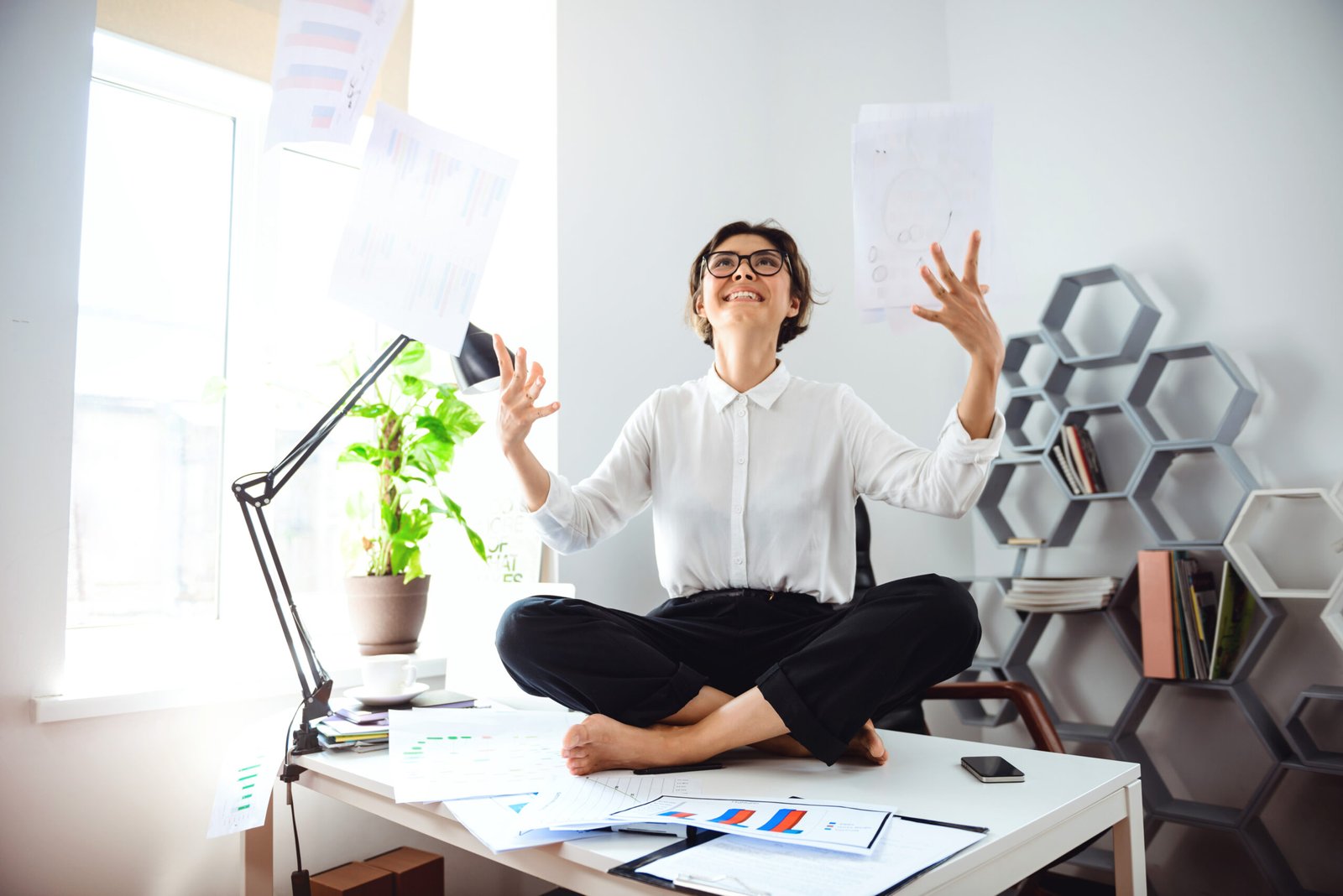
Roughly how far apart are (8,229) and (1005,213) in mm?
2379

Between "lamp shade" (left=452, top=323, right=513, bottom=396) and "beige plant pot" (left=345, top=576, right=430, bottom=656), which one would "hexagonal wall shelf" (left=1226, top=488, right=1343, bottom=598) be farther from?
"beige plant pot" (left=345, top=576, right=430, bottom=656)

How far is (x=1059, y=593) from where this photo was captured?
218 centimetres

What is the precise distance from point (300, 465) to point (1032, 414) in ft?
6.20

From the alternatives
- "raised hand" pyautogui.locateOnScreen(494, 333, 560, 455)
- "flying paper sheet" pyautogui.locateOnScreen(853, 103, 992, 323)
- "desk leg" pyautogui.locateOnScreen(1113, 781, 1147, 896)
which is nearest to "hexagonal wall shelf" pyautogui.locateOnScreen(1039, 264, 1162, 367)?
"flying paper sheet" pyautogui.locateOnScreen(853, 103, 992, 323)

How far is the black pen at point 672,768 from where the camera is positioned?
1.14 metres

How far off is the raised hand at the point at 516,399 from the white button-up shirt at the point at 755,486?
0.14 meters

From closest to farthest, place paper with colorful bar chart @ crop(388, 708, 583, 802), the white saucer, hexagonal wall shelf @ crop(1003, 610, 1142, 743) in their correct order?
1. paper with colorful bar chart @ crop(388, 708, 583, 802)
2. the white saucer
3. hexagonal wall shelf @ crop(1003, 610, 1142, 743)

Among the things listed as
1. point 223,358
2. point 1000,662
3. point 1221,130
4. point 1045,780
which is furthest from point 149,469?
point 1221,130

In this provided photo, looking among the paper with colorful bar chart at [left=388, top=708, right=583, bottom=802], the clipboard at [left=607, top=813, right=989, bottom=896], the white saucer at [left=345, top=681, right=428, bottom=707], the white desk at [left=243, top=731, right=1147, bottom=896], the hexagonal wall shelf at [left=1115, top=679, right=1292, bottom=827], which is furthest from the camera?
the hexagonal wall shelf at [left=1115, top=679, right=1292, bottom=827]

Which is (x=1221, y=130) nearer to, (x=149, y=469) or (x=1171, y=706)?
(x=1171, y=706)

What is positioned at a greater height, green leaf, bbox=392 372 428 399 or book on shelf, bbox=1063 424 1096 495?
green leaf, bbox=392 372 428 399

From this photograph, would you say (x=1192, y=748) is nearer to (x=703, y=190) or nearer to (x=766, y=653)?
(x=766, y=653)

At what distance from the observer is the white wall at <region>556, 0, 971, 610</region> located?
2148 mm

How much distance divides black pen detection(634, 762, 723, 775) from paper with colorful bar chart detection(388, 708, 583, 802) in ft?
0.39
